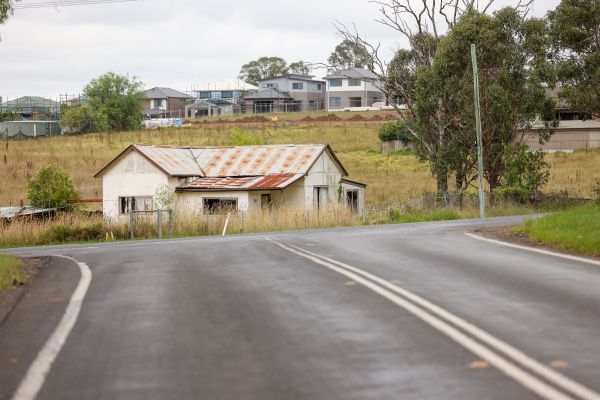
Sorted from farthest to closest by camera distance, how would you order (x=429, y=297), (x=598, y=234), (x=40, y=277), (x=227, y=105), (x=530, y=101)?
(x=227, y=105) → (x=530, y=101) → (x=598, y=234) → (x=40, y=277) → (x=429, y=297)

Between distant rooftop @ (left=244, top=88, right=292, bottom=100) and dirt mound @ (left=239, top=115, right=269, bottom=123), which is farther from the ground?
distant rooftop @ (left=244, top=88, right=292, bottom=100)

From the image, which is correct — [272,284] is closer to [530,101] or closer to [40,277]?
[40,277]

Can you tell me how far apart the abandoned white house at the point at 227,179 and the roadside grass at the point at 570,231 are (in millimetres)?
26303

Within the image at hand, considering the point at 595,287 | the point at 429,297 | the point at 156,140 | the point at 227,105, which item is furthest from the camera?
the point at 227,105

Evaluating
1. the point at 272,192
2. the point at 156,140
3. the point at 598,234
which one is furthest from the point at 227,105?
the point at 598,234

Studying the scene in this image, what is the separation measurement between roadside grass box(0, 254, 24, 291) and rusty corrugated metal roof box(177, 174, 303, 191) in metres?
31.1

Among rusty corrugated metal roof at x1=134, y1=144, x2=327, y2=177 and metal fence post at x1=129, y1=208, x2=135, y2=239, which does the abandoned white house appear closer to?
rusty corrugated metal roof at x1=134, y1=144, x2=327, y2=177

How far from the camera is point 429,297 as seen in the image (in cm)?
997

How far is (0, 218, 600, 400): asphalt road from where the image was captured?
20.8ft

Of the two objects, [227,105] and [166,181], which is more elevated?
[227,105]

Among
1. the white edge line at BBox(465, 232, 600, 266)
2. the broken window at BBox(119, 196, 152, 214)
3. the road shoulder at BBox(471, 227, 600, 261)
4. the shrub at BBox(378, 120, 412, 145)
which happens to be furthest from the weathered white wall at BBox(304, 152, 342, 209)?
the shrub at BBox(378, 120, 412, 145)

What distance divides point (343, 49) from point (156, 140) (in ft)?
268

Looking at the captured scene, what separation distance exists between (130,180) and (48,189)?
14.1 feet

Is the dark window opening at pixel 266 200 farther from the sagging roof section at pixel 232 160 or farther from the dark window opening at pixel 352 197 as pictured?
the dark window opening at pixel 352 197
